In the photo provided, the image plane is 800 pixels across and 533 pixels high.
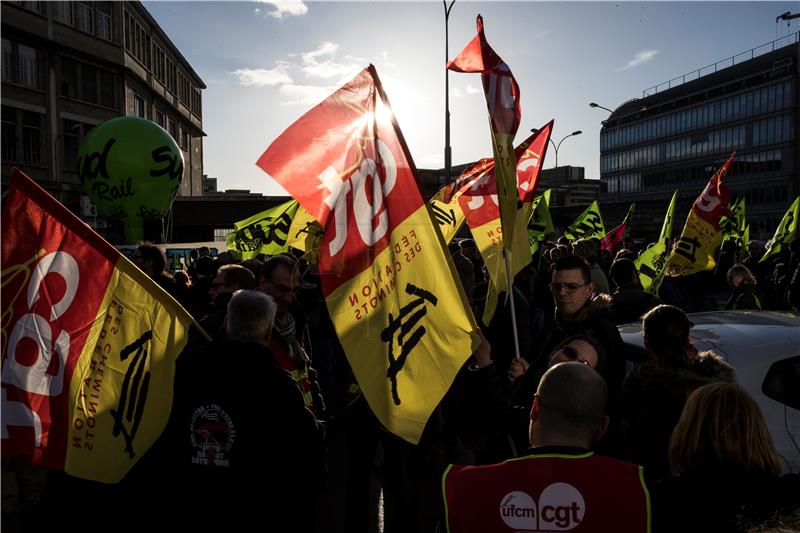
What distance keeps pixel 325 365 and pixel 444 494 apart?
12.5ft

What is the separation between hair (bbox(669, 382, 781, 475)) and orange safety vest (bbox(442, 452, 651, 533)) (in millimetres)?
415

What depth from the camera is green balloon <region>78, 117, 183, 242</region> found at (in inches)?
304

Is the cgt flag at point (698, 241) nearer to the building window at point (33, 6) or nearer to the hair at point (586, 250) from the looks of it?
the hair at point (586, 250)

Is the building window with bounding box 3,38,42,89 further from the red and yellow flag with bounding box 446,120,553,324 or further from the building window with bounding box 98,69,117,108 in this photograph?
the red and yellow flag with bounding box 446,120,553,324

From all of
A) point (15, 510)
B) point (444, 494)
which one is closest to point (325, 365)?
point (15, 510)

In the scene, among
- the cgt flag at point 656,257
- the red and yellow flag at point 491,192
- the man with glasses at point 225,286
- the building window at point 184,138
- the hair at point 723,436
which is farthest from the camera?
the building window at point 184,138

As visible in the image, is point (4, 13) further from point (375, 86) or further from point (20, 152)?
point (375, 86)

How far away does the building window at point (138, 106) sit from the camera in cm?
4288

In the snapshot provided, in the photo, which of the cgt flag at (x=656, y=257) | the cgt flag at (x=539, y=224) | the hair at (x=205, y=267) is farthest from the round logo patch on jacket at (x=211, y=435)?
the cgt flag at (x=539, y=224)

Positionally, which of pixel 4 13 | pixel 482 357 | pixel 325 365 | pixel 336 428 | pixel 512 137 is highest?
pixel 4 13

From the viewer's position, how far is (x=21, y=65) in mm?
32375

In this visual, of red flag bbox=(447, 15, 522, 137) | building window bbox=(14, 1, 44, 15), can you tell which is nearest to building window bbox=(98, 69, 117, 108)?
building window bbox=(14, 1, 44, 15)

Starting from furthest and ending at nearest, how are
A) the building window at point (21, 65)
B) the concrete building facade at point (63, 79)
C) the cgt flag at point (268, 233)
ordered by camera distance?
the concrete building facade at point (63, 79) → the building window at point (21, 65) → the cgt flag at point (268, 233)

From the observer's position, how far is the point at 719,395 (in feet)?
6.81
